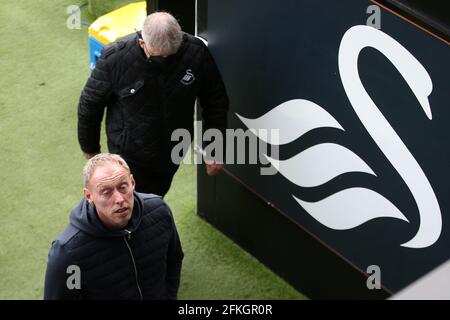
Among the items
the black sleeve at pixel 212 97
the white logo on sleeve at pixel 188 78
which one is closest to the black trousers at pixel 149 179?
the black sleeve at pixel 212 97

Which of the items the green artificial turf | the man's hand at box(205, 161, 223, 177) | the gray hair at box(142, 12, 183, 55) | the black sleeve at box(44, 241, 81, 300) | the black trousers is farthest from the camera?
the green artificial turf

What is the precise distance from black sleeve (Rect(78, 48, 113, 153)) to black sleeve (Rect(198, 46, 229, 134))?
0.49 m

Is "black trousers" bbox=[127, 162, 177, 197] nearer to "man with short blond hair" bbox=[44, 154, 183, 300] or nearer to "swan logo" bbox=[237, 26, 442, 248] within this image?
"swan logo" bbox=[237, 26, 442, 248]

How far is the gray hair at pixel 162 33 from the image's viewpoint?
3.80 metres

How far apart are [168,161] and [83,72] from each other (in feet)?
7.75

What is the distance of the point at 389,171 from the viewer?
148 inches

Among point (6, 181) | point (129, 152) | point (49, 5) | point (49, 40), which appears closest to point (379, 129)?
point (129, 152)

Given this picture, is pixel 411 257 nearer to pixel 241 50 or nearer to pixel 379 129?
A: pixel 379 129

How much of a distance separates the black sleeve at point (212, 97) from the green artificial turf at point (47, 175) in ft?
3.25

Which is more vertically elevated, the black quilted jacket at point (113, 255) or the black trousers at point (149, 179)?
the black quilted jacket at point (113, 255)

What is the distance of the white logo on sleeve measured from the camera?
159 inches

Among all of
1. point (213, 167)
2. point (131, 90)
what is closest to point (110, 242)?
point (131, 90)

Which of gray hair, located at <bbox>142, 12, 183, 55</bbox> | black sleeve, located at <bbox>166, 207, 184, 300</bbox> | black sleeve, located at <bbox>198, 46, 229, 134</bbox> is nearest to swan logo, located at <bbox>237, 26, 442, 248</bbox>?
black sleeve, located at <bbox>198, 46, 229, 134</bbox>

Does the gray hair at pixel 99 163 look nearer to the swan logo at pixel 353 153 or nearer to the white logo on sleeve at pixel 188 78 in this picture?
the white logo on sleeve at pixel 188 78
